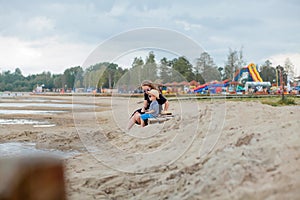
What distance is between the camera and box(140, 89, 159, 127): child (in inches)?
405

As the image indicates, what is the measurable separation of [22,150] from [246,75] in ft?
116

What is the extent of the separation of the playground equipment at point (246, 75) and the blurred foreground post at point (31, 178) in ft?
136

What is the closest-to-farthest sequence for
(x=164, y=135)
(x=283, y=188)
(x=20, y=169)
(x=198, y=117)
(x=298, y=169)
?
(x=20, y=169) < (x=283, y=188) < (x=298, y=169) < (x=164, y=135) < (x=198, y=117)

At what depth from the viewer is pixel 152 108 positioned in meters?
10.4

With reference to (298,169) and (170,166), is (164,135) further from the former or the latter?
(298,169)

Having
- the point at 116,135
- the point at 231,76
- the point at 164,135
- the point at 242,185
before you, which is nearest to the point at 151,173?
the point at 242,185

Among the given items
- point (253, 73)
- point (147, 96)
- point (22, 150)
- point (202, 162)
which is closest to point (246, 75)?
point (253, 73)

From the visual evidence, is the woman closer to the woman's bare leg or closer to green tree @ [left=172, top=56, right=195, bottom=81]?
the woman's bare leg

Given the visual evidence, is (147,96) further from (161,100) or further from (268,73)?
(268,73)

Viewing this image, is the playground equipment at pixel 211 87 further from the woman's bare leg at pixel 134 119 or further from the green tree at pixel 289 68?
the green tree at pixel 289 68

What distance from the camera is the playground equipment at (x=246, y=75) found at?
4141 centimetres

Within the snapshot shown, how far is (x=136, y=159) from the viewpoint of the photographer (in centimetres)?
739

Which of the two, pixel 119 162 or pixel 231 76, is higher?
pixel 231 76

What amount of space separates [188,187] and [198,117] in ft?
19.1
